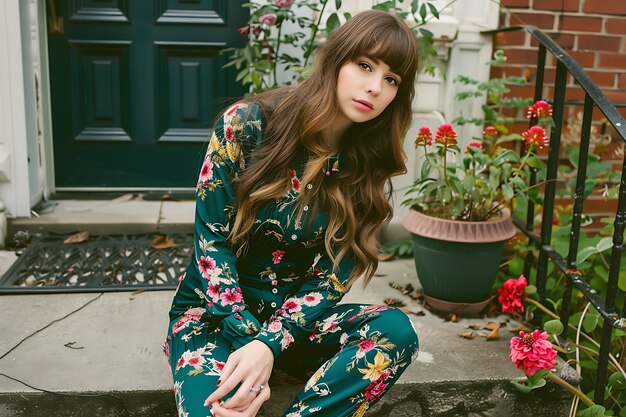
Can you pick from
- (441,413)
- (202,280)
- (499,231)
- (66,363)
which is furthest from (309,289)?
(499,231)

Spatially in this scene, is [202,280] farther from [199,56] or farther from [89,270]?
[199,56]

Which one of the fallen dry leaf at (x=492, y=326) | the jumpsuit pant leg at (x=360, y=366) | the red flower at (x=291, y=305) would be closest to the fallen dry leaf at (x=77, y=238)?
the red flower at (x=291, y=305)

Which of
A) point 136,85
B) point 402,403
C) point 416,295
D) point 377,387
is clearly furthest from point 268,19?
point 377,387

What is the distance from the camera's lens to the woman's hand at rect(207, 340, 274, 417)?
1.53 m

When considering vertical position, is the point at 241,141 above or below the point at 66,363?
above

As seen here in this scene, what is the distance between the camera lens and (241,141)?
1783 millimetres

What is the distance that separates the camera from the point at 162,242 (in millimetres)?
3078

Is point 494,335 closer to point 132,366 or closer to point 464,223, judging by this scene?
point 464,223

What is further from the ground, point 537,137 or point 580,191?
point 537,137

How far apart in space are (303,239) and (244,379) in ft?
1.43

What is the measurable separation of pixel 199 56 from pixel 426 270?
1673mm

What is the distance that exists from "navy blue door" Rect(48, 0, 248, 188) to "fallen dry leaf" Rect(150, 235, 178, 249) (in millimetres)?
569

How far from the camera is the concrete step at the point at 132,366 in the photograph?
193cm

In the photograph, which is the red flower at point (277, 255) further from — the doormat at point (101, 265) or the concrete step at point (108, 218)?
the concrete step at point (108, 218)
